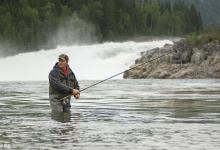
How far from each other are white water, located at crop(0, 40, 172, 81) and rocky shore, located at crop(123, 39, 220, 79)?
987 centimetres

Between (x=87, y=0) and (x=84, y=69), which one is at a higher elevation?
(x=87, y=0)

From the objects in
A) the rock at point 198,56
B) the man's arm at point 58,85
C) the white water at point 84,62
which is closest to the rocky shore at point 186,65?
the rock at point 198,56

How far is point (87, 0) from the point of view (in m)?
158

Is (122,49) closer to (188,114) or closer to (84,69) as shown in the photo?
(84,69)

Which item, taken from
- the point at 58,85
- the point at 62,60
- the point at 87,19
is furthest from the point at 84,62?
the point at 62,60

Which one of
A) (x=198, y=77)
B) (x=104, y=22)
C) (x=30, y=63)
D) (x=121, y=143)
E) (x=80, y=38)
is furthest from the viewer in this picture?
(x=104, y=22)

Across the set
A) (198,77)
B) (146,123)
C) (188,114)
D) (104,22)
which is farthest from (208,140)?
(104,22)

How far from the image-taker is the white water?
8194 centimetres

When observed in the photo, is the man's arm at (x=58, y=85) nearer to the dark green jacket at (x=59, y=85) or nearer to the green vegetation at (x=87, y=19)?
the dark green jacket at (x=59, y=85)

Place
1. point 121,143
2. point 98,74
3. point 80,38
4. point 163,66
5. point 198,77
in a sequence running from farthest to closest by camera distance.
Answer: point 80,38
point 98,74
point 163,66
point 198,77
point 121,143

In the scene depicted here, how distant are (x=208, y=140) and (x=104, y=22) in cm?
14204

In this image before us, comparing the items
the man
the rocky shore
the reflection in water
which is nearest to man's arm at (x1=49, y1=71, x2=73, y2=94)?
the man

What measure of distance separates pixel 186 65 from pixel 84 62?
76.8ft

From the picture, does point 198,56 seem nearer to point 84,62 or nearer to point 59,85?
point 84,62
